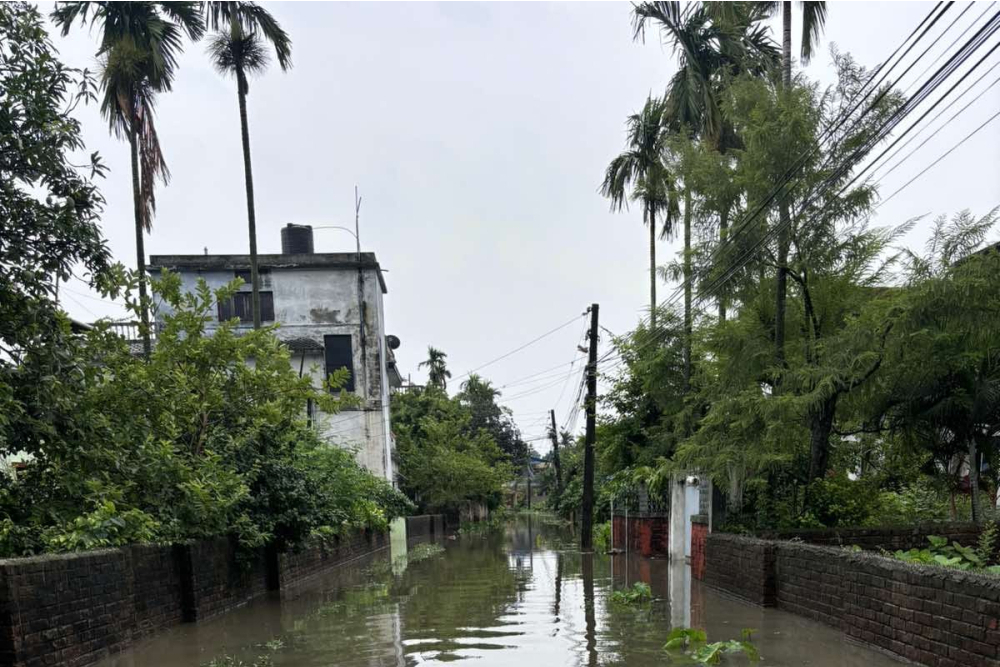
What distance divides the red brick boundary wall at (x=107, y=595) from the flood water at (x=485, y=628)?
344 mm

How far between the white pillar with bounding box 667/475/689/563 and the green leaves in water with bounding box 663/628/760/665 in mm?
11181

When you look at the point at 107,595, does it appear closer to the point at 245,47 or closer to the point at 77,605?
the point at 77,605

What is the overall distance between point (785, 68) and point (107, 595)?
46.2 feet

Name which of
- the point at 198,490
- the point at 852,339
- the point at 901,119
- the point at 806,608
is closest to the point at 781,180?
the point at 852,339

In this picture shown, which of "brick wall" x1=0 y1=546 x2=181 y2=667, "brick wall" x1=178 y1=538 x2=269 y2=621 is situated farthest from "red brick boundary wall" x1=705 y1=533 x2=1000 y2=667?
"brick wall" x1=178 y1=538 x2=269 y2=621

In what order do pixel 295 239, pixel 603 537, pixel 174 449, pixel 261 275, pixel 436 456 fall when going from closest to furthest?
pixel 174 449 → pixel 603 537 → pixel 261 275 → pixel 295 239 → pixel 436 456

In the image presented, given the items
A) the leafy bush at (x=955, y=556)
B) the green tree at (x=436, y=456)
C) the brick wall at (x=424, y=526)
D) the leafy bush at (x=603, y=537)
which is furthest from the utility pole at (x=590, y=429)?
the green tree at (x=436, y=456)

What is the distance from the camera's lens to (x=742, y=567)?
1411 cm

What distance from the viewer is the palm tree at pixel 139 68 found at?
18484 mm

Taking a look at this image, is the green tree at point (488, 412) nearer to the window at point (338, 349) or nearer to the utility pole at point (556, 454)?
the utility pole at point (556, 454)

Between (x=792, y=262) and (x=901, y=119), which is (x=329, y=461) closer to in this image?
(x=792, y=262)

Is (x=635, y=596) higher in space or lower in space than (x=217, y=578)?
lower

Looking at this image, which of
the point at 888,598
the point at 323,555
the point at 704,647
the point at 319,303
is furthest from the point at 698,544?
the point at 319,303

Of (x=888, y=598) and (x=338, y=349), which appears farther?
(x=338, y=349)
